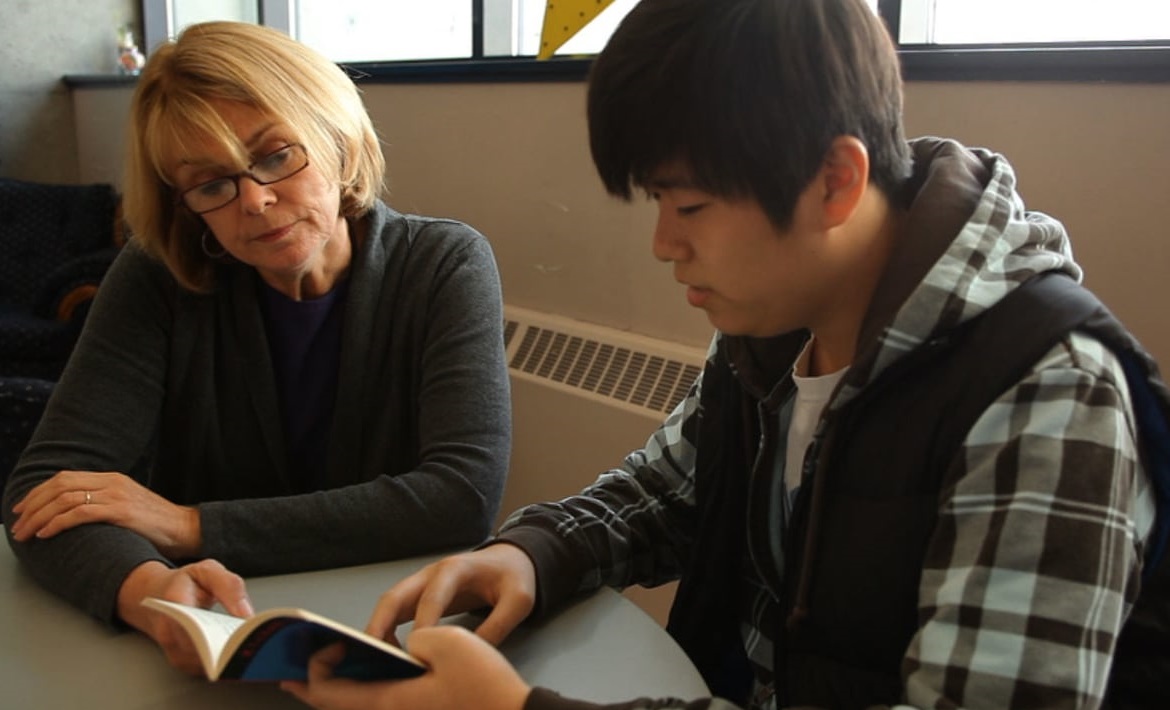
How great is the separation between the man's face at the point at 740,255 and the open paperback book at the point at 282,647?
0.38 metres

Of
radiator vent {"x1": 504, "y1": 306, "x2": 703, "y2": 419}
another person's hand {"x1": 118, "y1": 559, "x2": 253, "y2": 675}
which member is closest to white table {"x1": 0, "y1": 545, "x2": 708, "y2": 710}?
another person's hand {"x1": 118, "y1": 559, "x2": 253, "y2": 675}

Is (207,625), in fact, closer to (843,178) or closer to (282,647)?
(282,647)

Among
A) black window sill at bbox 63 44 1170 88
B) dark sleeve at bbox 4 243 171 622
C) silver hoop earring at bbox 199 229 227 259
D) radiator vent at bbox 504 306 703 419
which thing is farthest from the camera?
radiator vent at bbox 504 306 703 419

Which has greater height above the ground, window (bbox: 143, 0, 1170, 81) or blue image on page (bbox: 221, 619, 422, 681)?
window (bbox: 143, 0, 1170, 81)

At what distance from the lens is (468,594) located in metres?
Answer: 0.92

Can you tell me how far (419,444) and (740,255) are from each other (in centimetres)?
60

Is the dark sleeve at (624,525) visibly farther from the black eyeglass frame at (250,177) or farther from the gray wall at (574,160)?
the black eyeglass frame at (250,177)

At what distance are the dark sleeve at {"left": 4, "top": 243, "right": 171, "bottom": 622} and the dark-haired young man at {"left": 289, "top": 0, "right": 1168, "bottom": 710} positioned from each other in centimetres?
51

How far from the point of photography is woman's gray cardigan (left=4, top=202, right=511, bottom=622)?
1148 millimetres

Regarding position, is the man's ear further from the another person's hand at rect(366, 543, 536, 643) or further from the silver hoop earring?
the silver hoop earring

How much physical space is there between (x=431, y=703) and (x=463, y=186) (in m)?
1.96

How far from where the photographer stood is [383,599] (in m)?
0.87

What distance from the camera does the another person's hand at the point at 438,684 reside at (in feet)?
2.38

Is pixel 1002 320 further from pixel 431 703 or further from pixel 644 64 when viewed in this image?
pixel 431 703
